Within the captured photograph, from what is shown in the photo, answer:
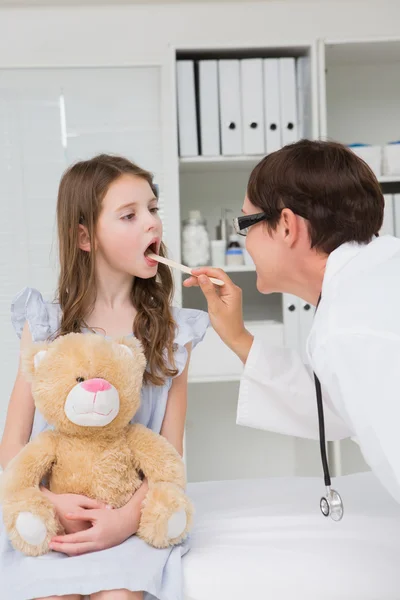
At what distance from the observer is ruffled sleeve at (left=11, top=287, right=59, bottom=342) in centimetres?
152

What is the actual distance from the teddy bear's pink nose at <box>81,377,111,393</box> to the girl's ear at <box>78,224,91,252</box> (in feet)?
1.46

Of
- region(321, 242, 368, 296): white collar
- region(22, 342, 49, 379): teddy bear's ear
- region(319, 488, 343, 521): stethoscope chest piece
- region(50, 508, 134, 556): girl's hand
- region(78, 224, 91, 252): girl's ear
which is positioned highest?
region(78, 224, 91, 252): girl's ear

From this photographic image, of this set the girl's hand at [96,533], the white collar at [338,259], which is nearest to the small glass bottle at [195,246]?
the white collar at [338,259]

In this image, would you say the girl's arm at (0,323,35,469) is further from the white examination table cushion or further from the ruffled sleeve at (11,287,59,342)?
the white examination table cushion

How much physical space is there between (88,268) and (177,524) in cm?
64

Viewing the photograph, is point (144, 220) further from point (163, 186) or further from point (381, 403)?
point (163, 186)

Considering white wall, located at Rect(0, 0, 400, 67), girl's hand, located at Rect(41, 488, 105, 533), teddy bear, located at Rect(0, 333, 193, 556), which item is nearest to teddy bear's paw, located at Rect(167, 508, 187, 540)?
teddy bear, located at Rect(0, 333, 193, 556)

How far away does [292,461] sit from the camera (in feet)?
10.0

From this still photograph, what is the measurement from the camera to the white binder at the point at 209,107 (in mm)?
2480

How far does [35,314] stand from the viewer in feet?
5.05

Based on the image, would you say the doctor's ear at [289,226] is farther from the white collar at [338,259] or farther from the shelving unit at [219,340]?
the shelving unit at [219,340]

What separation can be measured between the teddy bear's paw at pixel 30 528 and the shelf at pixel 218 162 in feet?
5.19

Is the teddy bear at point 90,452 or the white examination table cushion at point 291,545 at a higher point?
the teddy bear at point 90,452

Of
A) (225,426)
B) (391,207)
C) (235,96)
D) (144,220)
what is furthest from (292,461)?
(144,220)
